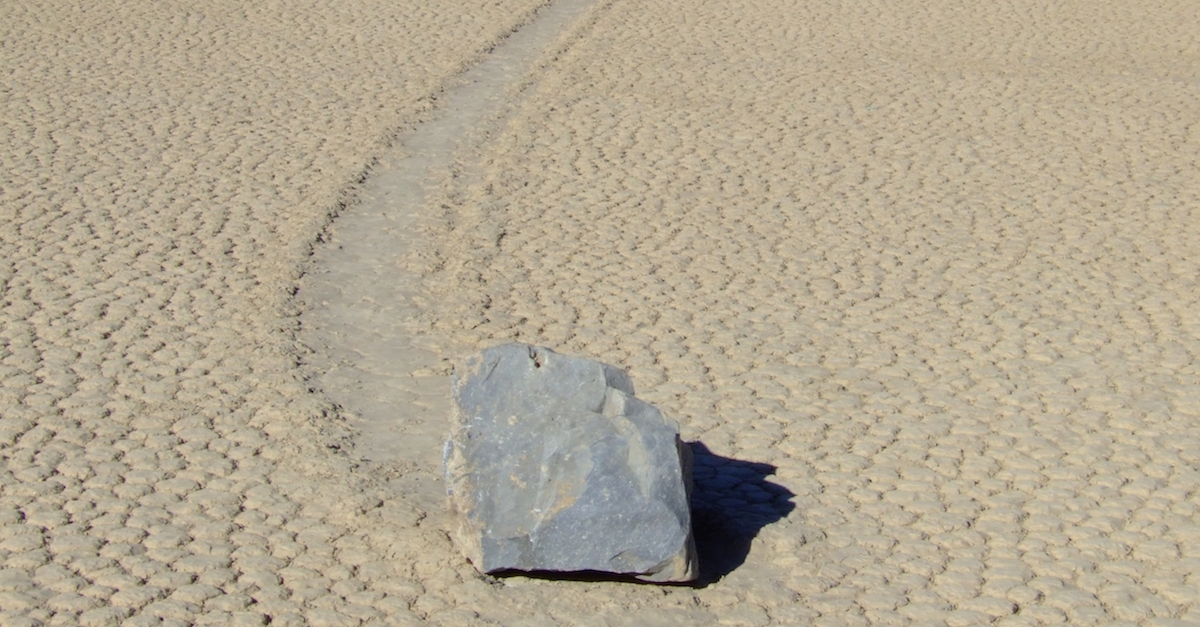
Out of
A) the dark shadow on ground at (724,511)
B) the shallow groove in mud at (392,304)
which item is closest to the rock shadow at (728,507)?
the dark shadow on ground at (724,511)

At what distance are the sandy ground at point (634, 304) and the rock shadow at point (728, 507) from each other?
2cm

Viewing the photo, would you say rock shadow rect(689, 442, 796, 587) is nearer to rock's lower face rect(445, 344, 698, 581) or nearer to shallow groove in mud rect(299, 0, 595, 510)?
rock's lower face rect(445, 344, 698, 581)

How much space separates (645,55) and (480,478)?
21.4ft

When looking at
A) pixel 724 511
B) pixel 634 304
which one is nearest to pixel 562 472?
pixel 724 511

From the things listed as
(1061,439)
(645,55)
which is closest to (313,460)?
(1061,439)

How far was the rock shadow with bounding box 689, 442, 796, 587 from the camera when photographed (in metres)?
4.70

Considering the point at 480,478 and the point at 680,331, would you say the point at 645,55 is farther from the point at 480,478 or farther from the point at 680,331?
the point at 480,478

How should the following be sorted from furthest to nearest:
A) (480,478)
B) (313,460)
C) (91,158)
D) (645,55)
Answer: (645,55) → (91,158) → (313,460) → (480,478)

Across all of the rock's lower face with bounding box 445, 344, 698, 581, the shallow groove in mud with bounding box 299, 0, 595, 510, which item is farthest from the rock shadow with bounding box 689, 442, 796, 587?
the shallow groove in mud with bounding box 299, 0, 595, 510

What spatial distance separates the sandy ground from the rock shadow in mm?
16

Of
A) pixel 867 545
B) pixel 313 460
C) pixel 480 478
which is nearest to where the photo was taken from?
pixel 480 478

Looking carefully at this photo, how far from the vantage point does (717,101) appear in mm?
9453

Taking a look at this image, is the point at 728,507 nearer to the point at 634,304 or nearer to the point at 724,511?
the point at 724,511

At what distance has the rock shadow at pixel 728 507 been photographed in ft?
15.4
